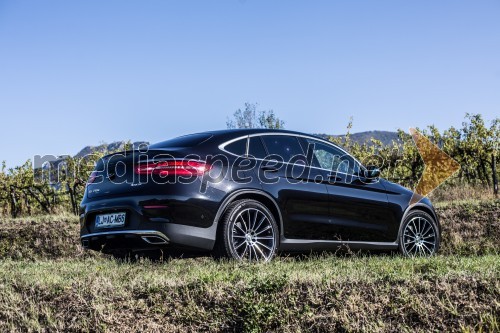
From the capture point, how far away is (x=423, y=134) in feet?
81.3

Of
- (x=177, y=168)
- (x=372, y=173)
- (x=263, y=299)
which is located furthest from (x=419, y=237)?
(x=263, y=299)

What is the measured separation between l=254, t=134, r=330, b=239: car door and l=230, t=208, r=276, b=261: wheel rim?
0.26m

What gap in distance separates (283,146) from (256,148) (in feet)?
1.60

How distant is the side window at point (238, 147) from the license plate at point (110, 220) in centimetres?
143

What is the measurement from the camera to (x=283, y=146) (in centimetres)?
812

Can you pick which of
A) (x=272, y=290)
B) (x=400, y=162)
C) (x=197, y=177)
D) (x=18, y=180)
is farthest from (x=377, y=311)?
(x=18, y=180)

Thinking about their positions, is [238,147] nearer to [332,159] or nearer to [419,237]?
[332,159]

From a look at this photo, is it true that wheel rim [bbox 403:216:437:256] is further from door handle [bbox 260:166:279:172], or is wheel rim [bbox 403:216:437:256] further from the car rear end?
the car rear end

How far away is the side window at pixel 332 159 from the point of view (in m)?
8.48

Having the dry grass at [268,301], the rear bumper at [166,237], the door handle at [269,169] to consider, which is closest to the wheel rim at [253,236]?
the rear bumper at [166,237]

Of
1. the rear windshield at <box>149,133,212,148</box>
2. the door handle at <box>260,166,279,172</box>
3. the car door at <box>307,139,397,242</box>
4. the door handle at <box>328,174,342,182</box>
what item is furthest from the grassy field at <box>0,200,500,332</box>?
the door handle at <box>328,174,342,182</box>

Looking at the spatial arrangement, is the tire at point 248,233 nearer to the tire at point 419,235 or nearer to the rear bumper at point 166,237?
the rear bumper at point 166,237

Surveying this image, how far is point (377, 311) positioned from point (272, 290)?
36.6 inches

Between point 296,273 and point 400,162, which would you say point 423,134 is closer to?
point 400,162
